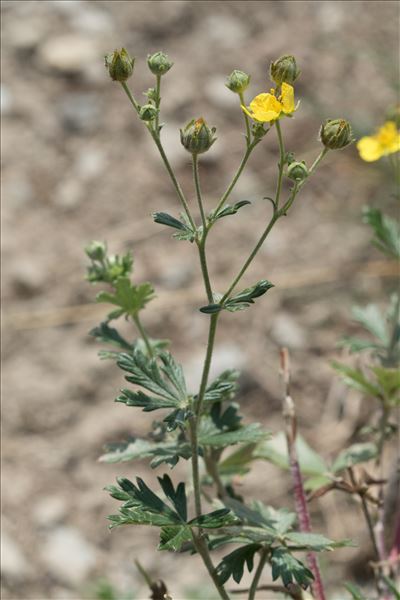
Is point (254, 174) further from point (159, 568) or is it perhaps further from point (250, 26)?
point (159, 568)


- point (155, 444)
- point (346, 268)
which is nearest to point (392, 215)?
point (346, 268)

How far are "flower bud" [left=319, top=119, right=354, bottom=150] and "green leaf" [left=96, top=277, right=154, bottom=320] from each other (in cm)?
37

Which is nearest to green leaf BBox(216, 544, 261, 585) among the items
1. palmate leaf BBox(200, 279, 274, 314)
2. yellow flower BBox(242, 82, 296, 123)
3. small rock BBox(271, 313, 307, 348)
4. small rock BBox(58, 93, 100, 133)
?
palmate leaf BBox(200, 279, 274, 314)

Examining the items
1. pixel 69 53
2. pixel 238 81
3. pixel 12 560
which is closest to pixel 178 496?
pixel 238 81

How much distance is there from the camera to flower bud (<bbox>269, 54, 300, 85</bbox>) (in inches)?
44.0

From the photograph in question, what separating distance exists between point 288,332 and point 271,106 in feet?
4.96

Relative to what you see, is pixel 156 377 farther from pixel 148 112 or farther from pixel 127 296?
pixel 148 112

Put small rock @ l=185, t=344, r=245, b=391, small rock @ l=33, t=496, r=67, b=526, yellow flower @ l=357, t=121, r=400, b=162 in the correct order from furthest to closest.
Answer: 1. small rock @ l=185, t=344, r=245, b=391
2. small rock @ l=33, t=496, r=67, b=526
3. yellow flower @ l=357, t=121, r=400, b=162

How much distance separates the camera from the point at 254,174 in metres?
2.84

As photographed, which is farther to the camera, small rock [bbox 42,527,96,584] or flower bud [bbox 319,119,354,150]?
small rock [bbox 42,527,96,584]

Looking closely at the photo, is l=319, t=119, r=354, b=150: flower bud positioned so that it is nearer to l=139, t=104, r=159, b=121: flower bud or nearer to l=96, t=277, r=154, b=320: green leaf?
l=139, t=104, r=159, b=121: flower bud

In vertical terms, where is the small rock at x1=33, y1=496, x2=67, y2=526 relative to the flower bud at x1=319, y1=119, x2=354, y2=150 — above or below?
above

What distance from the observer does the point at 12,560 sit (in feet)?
6.71

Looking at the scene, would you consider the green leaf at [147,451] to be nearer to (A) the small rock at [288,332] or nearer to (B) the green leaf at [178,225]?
(B) the green leaf at [178,225]
